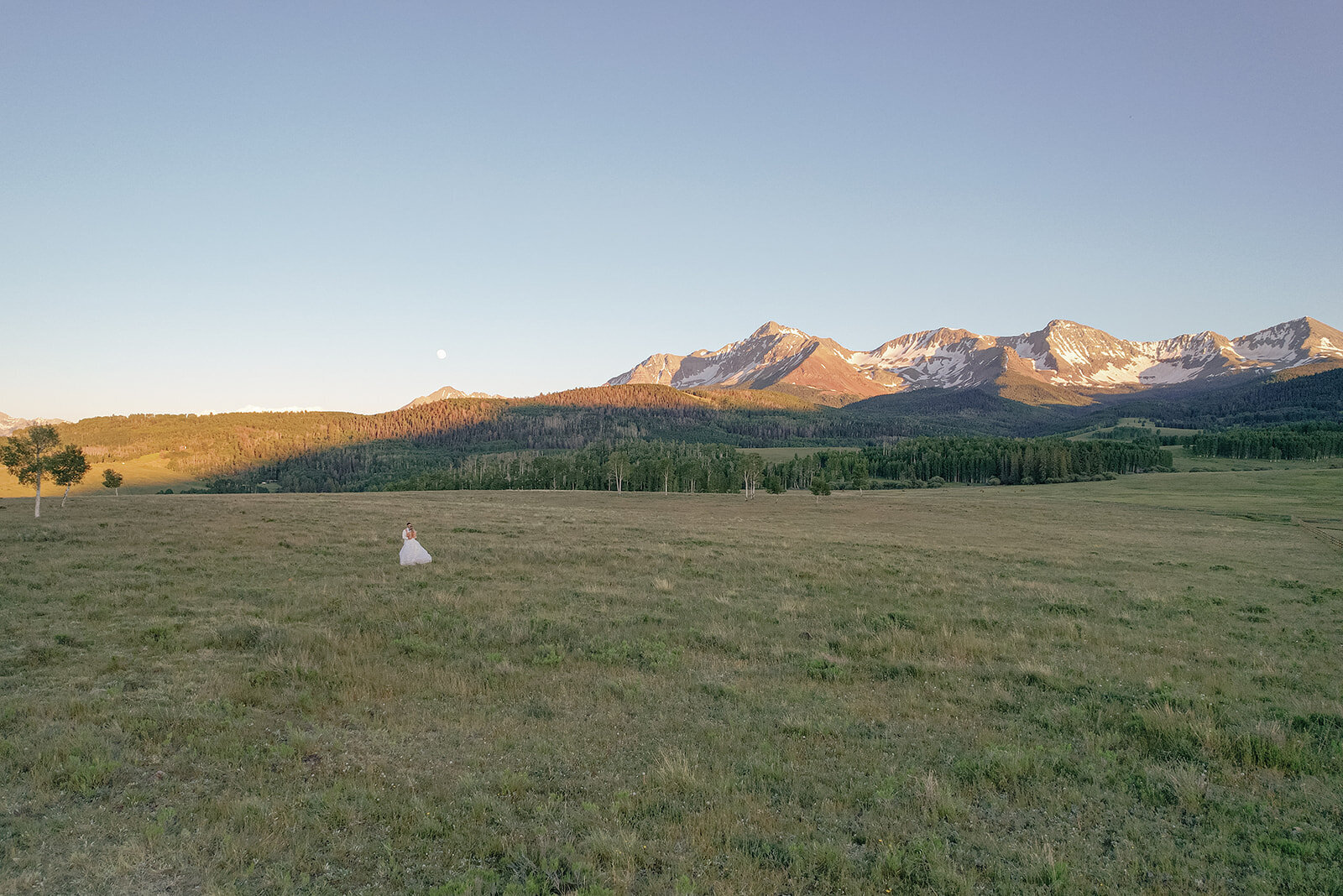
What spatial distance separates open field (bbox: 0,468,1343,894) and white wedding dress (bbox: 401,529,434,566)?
1.52 meters

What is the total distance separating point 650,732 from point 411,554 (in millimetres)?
19280

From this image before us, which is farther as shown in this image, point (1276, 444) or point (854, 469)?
point (1276, 444)

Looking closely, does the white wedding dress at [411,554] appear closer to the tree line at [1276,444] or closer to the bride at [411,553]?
the bride at [411,553]

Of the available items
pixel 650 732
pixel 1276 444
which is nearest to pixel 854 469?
pixel 1276 444

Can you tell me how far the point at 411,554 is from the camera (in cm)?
2683

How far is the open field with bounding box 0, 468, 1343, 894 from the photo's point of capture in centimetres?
732

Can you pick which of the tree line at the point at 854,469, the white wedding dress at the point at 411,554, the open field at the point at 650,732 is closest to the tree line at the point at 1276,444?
the tree line at the point at 854,469

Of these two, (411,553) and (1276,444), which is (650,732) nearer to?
(411,553)

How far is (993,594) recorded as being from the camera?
23.8 meters

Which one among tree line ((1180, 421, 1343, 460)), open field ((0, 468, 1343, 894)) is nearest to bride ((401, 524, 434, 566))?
open field ((0, 468, 1343, 894))

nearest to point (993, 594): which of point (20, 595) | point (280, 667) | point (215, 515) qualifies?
point (280, 667)

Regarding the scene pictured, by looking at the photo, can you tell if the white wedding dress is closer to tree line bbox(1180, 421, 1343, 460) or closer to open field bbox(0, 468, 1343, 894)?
open field bbox(0, 468, 1343, 894)

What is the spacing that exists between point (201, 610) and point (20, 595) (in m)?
6.11

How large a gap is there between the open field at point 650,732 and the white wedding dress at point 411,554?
1519 millimetres
